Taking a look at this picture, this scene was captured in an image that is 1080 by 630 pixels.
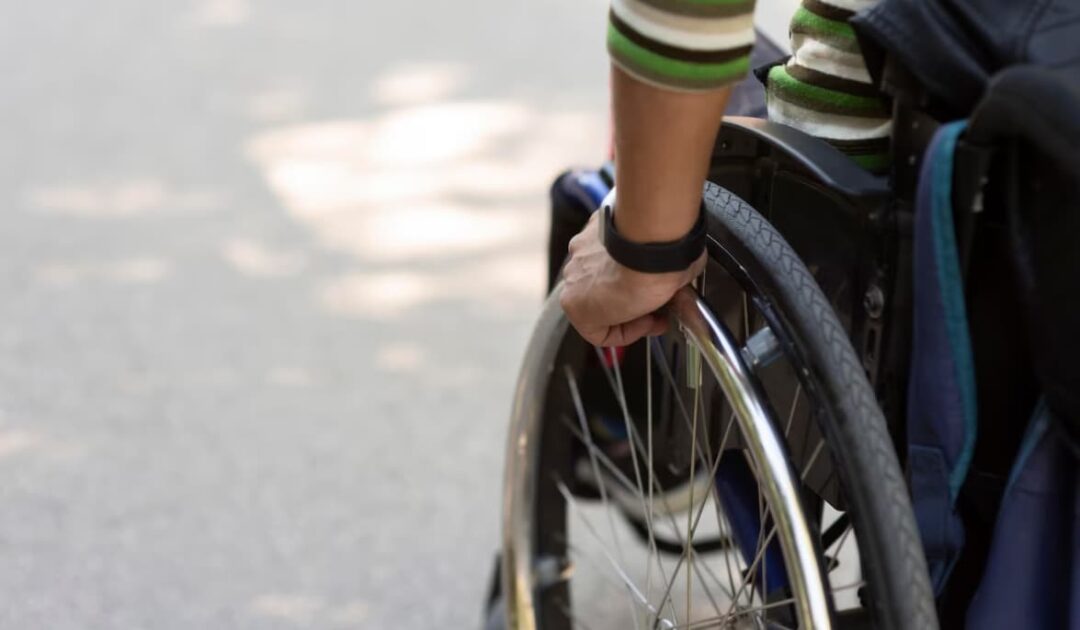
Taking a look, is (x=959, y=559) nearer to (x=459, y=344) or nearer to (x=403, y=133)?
(x=459, y=344)

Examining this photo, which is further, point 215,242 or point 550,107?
point 550,107

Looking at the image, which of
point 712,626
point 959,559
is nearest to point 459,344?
point 712,626

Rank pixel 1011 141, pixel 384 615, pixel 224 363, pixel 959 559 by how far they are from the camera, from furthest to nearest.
→ pixel 224 363
pixel 384 615
pixel 959 559
pixel 1011 141

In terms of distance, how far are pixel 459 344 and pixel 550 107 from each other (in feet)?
3.06

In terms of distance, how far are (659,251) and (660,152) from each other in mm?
76

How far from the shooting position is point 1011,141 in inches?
31.7

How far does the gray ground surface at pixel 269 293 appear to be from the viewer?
1.76 m

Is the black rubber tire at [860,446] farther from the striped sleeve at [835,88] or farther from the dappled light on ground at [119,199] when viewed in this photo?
the dappled light on ground at [119,199]

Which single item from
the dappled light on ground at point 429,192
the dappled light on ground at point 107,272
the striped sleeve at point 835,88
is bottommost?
the dappled light on ground at point 429,192

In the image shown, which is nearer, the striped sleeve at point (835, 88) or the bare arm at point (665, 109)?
the bare arm at point (665, 109)

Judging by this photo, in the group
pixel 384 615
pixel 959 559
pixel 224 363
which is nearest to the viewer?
pixel 959 559

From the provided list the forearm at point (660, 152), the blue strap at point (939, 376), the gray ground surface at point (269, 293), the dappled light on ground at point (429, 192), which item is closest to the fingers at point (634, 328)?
the forearm at point (660, 152)

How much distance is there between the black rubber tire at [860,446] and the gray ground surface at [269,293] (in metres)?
0.91

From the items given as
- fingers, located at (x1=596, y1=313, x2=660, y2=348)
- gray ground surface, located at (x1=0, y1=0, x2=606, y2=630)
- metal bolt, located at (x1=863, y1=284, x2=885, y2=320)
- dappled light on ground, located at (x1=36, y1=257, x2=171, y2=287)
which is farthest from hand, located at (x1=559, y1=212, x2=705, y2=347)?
dappled light on ground, located at (x1=36, y1=257, x2=171, y2=287)
